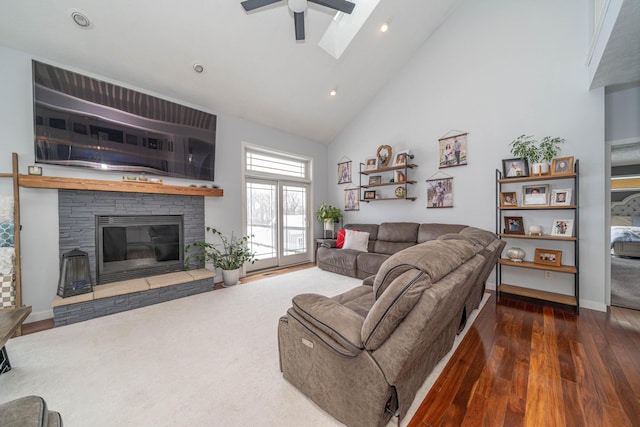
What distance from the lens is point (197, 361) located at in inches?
75.7

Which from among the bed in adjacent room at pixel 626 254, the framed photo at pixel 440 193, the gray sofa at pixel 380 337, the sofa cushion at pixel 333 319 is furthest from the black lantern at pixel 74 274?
the bed in adjacent room at pixel 626 254

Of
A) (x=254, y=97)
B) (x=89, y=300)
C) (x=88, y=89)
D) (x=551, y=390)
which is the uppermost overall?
(x=254, y=97)

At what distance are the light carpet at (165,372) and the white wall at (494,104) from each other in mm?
1852

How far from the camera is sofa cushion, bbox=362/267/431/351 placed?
3.39 ft

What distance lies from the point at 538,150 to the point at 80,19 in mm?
5652

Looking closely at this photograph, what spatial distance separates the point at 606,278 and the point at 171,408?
4639 mm

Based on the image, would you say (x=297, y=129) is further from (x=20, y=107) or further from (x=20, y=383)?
(x=20, y=383)

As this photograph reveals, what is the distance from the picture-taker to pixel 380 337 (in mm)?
1107

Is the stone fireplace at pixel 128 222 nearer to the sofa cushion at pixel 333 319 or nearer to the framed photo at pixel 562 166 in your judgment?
the sofa cushion at pixel 333 319

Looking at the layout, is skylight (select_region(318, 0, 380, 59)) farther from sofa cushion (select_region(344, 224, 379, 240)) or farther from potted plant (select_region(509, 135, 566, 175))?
sofa cushion (select_region(344, 224, 379, 240))

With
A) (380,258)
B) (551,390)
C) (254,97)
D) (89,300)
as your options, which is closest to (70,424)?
(89,300)

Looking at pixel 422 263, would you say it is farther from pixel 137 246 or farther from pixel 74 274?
pixel 137 246

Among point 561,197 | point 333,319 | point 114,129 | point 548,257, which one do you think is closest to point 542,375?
point 333,319

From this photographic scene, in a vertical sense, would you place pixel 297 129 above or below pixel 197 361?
above
